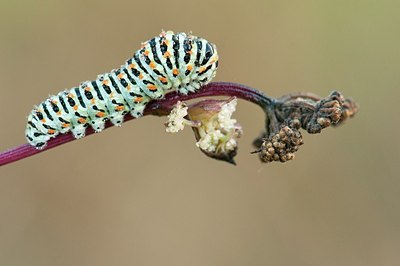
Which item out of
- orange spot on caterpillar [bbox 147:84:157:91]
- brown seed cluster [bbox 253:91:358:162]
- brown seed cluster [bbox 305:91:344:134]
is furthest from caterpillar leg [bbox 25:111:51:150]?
brown seed cluster [bbox 305:91:344:134]

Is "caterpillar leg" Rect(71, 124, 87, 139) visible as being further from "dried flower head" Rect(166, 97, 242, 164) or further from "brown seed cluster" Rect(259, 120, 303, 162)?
"brown seed cluster" Rect(259, 120, 303, 162)

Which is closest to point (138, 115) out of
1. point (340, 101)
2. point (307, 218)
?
point (340, 101)

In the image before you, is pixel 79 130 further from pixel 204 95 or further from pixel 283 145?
pixel 283 145

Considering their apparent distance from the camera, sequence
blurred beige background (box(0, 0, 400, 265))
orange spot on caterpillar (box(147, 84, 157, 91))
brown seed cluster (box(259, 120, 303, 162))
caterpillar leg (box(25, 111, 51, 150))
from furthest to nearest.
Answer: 1. blurred beige background (box(0, 0, 400, 265))
2. orange spot on caterpillar (box(147, 84, 157, 91))
3. caterpillar leg (box(25, 111, 51, 150))
4. brown seed cluster (box(259, 120, 303, 162))

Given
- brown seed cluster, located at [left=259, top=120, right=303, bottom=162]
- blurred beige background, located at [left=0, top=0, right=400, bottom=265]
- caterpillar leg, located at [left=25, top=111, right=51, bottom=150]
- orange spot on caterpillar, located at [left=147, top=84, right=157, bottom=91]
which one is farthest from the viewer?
blurred beige background, located at [left=0, top=0, right=400, bottom=265]

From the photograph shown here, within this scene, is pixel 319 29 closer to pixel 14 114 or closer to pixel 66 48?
pixel 66 48

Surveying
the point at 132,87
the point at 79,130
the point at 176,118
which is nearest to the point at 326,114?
the point at 176,118
